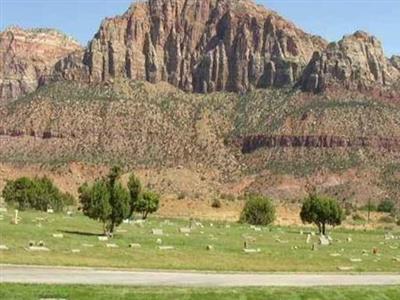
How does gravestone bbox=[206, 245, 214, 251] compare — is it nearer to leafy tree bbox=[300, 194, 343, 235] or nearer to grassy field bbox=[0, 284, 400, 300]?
grassy field bbox=[0, 284, 400, 300]

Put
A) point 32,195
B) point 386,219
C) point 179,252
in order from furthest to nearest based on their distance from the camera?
point 386,219, point 32,195, point 179,252

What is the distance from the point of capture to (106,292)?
30.8 m

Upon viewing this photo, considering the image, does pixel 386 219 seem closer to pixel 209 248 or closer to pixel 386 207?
pixel 386 207

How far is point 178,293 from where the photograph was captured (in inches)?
1246

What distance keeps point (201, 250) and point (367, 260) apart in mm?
10958

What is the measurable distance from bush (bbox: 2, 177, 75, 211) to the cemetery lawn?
33165 mm

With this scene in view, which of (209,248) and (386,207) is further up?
(386,207)

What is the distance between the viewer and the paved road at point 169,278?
112 ft

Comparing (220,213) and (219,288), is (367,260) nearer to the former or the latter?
(219,288)

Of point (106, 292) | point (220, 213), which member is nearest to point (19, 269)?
point (106, 292)

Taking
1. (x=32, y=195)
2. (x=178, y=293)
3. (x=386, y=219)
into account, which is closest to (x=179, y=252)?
(x=178, y=293)

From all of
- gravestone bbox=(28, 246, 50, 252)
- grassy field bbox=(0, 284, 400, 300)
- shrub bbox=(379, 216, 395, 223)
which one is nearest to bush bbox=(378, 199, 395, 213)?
shrub bbox=(379, 216, 395, 223)

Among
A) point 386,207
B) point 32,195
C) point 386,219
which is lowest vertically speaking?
point 386,219

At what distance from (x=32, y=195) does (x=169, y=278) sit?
72103mm
